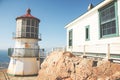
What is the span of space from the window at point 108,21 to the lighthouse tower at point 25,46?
15563mm

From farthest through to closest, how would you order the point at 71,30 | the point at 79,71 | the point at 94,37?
the point at 71,30 < the point at 94,37 < the point at 79,71

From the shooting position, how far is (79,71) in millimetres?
10305

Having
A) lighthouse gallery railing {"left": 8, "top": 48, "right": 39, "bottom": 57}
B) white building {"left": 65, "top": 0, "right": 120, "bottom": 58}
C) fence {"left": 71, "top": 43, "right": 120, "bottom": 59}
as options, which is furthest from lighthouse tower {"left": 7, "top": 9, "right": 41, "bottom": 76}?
fence {"left": 71, "top": 43, "right": 120, "bottom": 59}

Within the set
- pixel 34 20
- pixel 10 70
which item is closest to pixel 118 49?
pixel 34 20

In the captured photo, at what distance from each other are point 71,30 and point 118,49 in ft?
35.8

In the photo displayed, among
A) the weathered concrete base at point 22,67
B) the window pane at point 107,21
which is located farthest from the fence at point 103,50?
the weathered concrete base at point 22,67

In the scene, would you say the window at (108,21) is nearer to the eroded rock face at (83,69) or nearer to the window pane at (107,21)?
the window pane at (107,21)

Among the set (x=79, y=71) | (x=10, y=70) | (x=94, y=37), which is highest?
(x=94, y=37)

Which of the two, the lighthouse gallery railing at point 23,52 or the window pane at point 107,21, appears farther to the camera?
the lighthouse gallery railing at point 23,52

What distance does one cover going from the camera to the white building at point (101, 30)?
418 inches

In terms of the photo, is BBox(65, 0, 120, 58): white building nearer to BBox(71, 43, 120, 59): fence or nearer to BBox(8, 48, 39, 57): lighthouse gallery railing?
BBox(71, 43, 120, 59): fence

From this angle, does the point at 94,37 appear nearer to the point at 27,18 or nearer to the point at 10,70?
the point at 27,18

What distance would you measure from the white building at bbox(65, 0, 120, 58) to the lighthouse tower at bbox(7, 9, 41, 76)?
438 inches

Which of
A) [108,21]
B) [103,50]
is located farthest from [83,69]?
[108,21]
